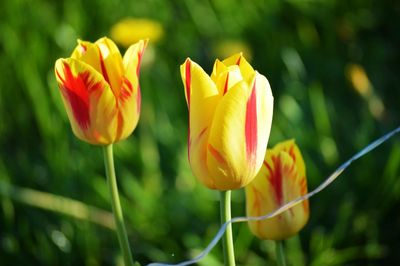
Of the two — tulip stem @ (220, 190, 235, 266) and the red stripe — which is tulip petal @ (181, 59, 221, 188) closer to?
tulip stem @ (220, 190, 235, 266)

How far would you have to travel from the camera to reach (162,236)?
152 centimetres

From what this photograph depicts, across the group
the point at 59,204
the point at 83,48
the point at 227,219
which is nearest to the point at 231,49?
the point at 59,204

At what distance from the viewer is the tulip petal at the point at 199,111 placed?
0.74 metres

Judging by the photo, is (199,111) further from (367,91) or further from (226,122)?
(367,91)

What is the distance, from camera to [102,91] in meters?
0.83

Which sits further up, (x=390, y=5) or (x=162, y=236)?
(x=390, y=5)

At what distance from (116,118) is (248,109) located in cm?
16

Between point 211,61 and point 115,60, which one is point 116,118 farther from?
point 211,61

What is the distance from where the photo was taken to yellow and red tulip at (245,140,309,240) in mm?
893

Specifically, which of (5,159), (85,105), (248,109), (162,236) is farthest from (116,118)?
(5,159)

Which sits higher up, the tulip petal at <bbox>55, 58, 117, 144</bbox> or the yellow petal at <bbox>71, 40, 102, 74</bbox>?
the yellow petal at <bbox>71, 40, 102, 74</bbox>

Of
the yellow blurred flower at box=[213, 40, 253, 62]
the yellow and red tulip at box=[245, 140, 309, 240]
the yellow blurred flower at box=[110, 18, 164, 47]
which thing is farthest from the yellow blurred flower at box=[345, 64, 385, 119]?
the yellow and red tulip at box=[245, 140, 309, 240]

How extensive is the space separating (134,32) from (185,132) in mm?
322

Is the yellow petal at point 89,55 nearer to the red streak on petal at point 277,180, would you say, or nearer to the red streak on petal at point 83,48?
the red streak on petal at point 83,48
